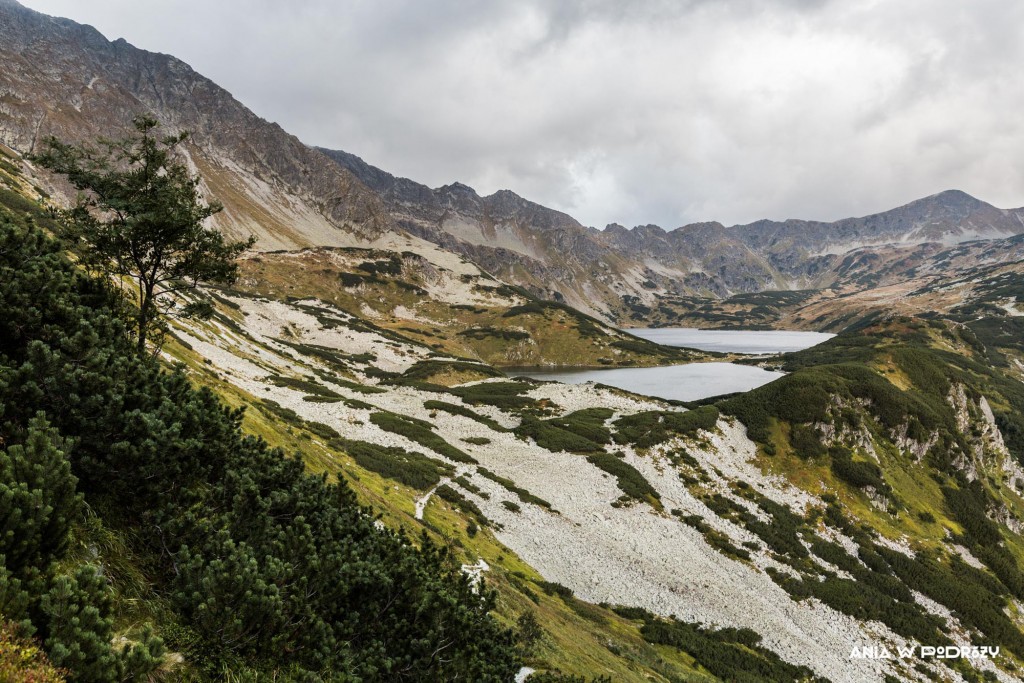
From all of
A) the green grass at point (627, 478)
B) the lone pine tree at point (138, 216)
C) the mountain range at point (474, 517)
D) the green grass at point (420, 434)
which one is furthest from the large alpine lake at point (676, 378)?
the lone pine tree at point (138, 216)

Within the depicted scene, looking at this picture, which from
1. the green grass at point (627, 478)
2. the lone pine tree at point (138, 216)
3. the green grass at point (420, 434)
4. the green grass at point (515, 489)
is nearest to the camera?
the lone pine tree at point (138, 216)

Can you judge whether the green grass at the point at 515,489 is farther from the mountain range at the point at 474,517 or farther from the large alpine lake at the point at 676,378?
the large alpine lake at the point at 676,378

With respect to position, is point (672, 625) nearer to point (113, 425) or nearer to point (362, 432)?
point (113, 425)

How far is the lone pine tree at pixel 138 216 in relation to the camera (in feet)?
51.1

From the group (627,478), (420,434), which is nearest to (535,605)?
(627,478)

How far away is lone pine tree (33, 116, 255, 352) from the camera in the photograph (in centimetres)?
1556

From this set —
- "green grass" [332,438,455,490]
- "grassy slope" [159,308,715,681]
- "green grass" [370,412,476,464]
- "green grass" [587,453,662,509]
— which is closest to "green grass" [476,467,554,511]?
"green grass" [370,412,476,464]

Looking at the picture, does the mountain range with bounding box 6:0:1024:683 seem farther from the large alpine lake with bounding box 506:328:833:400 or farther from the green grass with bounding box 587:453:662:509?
the large alpine lake with bounding box 506:328:833:400

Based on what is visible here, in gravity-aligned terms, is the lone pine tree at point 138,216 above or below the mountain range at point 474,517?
above

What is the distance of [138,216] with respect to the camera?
49.3ft

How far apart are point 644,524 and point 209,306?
132ft

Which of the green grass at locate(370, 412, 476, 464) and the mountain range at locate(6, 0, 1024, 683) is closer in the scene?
the mountain range at locate(6, 0, 1024, 683)

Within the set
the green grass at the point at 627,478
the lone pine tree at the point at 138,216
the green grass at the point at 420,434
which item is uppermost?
the lone pine tree at the point at 138,216

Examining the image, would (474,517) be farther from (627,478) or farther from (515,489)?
(627,478)
